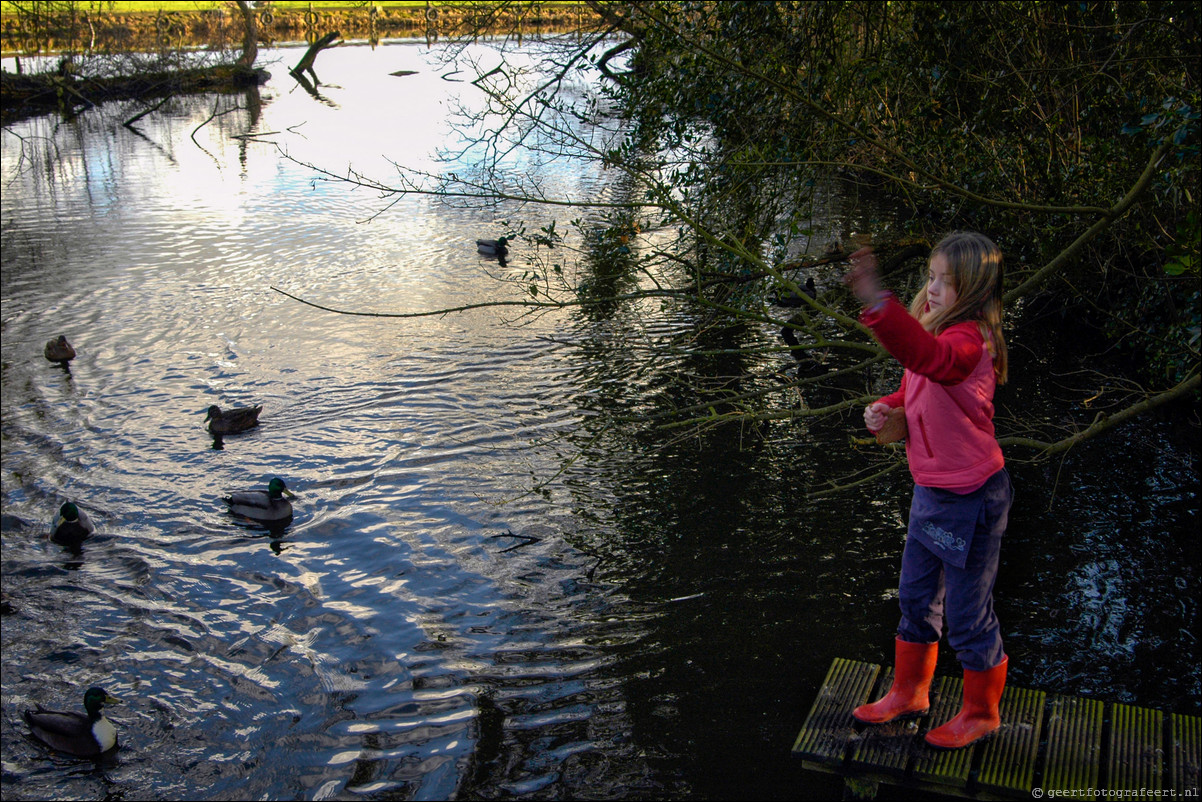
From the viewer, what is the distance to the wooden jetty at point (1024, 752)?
3.13 meters

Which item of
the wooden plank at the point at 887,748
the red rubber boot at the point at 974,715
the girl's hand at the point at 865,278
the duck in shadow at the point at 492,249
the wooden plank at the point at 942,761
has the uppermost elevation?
the girl's hand at the point at 865,278

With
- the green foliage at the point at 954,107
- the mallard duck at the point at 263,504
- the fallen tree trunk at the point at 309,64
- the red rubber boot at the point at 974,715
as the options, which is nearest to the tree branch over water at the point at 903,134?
the green foliage at the point at 954,107

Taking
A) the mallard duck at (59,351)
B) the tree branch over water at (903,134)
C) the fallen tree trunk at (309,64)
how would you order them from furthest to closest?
the fallen tree trunk at (309,64) < the mallard duck at (59,351) < the tree branch over water at (903,134)

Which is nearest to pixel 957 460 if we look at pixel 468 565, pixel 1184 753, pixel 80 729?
pixel 1184 753

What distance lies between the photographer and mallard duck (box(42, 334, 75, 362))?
924cm

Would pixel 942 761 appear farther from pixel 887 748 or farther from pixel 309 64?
pixel 309 64

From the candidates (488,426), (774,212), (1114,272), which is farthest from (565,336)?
(1114,272)

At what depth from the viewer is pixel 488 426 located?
7855 millimetres

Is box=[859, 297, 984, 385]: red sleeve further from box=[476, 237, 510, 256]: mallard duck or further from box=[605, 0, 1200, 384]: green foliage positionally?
box=[476, 237, 510, 256]: mallard duck

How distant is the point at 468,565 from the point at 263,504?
5.68 ft

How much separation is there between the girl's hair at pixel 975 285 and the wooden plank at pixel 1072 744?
1.45 m

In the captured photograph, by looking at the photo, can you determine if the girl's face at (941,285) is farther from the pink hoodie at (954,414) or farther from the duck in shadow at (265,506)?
the duck in shadow at (265,506)

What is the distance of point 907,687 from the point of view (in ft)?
11.1

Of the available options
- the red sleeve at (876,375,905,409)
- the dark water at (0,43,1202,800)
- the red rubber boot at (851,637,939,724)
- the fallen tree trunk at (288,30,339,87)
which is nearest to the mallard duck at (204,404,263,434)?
the dark water at (0,43,1202,800)
